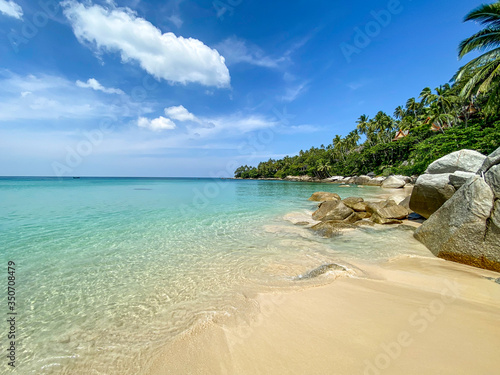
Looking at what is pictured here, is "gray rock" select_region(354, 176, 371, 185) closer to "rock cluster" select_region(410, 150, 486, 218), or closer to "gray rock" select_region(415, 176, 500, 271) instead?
"rock cluster" select_region(410, 150, 486, 218)

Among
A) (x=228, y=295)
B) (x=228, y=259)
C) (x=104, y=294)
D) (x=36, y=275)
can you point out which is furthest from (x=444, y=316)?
(x=36, y=275)

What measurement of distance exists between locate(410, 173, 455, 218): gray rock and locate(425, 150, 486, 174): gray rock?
1745 mm

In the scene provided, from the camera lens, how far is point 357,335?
294cm

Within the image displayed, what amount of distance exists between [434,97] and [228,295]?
192 ft

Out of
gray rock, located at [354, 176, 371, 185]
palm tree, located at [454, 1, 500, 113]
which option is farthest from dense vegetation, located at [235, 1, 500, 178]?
gray rock, located at [354, 176, 371, 185]

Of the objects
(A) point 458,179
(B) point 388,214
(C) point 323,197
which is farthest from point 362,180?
(A) point 458,179

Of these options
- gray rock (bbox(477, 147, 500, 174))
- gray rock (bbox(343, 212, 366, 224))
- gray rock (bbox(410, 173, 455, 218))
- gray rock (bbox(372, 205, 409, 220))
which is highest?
gray rock (bbox(477, 147, 500, 174))

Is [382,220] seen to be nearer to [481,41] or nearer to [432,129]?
[481,41]

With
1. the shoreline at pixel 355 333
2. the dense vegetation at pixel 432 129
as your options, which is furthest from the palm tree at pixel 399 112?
the shoreline at pixel 355 333

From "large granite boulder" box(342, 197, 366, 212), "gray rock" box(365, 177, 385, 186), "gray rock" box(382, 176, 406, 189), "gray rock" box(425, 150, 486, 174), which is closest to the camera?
"gray rock" box(425, 150, 486, 174)

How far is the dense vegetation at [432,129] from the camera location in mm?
13203

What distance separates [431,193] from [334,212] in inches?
173

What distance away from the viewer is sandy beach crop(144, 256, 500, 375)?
2.46 metres

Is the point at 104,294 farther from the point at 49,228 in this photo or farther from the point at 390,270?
the point at 49,228
